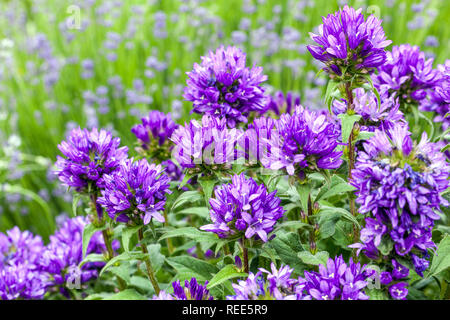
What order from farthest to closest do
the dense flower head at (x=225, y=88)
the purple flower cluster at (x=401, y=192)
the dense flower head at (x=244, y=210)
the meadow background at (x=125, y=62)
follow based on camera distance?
the meadow background at (x=125, y=62) → the dense flower head at (x=225, y=88) → the dense flower head at (x=244, y=210) → the purple flower cluster at (x=401, y=192)

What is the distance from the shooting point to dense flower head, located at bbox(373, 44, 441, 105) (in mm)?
1794

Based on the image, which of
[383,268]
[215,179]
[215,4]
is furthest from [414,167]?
[215,4]

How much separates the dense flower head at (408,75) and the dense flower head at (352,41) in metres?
0.35

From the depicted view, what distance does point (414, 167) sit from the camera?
1.24 metres

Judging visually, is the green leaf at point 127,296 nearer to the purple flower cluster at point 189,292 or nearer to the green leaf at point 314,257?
the purple flower cluster at point 189,292

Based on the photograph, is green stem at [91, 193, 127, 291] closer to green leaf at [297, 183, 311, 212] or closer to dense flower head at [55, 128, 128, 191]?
dense flower head at [55, 128, 128, 191]

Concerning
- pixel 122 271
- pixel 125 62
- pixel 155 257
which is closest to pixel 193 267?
pixel 155 257

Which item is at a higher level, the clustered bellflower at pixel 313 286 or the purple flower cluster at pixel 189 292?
the clustered bellflower at pixel 313 286

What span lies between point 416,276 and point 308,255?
32 cm

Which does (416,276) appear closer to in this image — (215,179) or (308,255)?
(308,255)

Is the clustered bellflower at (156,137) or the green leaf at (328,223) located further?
the clustered bellflower at (156,137)

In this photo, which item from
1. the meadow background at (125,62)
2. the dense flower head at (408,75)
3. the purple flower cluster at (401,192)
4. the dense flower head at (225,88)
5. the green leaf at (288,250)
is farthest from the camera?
the meadow background at (125,62)

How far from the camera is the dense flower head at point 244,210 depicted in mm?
1299

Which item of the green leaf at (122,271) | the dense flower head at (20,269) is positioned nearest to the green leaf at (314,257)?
the green leaf at (122,271)
